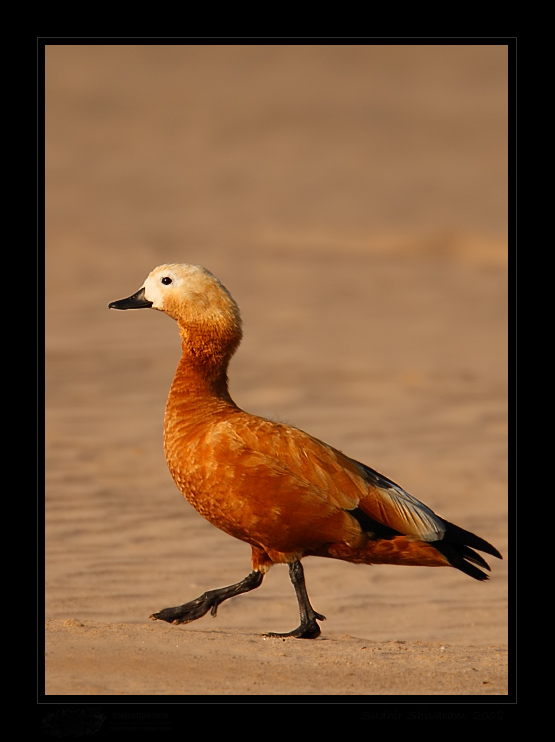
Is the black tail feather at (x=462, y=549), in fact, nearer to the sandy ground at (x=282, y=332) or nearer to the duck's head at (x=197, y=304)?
the sandy ground at (x=282, y=332)

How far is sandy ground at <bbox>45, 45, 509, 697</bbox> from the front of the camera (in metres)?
6.58

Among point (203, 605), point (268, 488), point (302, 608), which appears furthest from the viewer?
point (203, 605)

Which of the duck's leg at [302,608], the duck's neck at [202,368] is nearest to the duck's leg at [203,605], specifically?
the duck's leg at [302,608]

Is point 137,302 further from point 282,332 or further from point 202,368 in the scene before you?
point 282,332

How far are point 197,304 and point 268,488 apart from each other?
3.98 ft

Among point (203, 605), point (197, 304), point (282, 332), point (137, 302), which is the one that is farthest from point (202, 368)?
point (282, 332)

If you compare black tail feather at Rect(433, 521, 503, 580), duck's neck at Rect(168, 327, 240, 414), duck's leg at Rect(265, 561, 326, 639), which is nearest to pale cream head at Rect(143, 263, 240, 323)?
duck's neck at Rect(168, 327, 240, 414)

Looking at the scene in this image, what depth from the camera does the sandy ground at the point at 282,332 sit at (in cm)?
658

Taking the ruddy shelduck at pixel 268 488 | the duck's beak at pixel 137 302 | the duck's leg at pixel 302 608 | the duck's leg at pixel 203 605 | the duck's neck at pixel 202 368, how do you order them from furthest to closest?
the duck's beak at pixel 137 302 → the duck's neck at pixel 202 368 → the duck's leg at pixel 203 605 → the duck's leg at pixel 302 608 → the ruddy shelduck at pixel 268 488

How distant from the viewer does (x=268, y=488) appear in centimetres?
649
